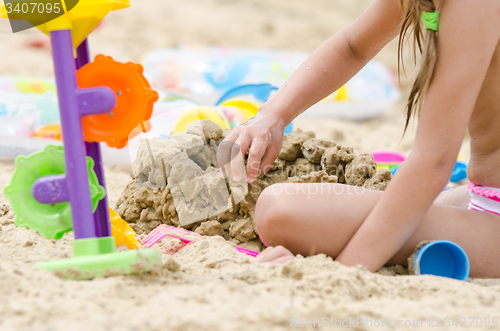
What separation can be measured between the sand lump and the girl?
3.9 inches

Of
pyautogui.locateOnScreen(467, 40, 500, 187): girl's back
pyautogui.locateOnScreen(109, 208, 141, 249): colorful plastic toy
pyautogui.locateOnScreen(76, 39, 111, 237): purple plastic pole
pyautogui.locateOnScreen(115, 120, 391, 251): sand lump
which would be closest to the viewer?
pyautogui.locateOnScreen(76, 39, 111, 237): purple plastic pole

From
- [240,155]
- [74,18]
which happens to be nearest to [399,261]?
[240,155]

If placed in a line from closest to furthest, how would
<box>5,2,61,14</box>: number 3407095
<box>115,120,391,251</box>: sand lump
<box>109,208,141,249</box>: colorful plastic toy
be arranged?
<box>5,2,61,14</box>: number 3407095 < <box>109,208,141,249</box>: colorful plastic toy < <box>115,120,391,251</box>: sand lump

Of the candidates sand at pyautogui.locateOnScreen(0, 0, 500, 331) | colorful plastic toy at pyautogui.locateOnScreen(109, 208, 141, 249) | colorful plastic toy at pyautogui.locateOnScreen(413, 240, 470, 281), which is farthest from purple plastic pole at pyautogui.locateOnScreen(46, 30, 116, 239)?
colorful plastic toy at pyautogui.locateOnScreen(413, 240, 470, 281)

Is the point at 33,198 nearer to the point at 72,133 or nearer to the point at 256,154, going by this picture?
the point at 72,133

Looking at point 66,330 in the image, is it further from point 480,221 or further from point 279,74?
point 279,74

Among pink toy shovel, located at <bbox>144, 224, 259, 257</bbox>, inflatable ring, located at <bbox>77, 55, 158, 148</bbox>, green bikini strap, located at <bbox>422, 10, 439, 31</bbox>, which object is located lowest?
pink toy shovel, located at <bbox>144, 224, 259, 257</bbox>

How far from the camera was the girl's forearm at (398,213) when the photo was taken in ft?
2.95

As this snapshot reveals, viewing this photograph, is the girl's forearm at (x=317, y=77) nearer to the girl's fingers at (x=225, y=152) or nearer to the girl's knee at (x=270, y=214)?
the girl's fingers at (x=225, y=152)

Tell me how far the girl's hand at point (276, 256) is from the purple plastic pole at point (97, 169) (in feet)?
1.14

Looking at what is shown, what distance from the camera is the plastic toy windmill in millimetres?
834

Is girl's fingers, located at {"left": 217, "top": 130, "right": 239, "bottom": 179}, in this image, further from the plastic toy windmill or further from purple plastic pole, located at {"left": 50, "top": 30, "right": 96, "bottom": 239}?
purple plastic pole, located at {"left": 50, "top": 30, "right": 96, "bottom": 239}

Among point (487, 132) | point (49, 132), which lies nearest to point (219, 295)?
point (487, 132)

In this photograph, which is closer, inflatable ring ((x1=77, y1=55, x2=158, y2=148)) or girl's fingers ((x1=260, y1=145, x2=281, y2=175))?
inflatable ring ((x1=77, y1=55, x2=158, y2=148))
